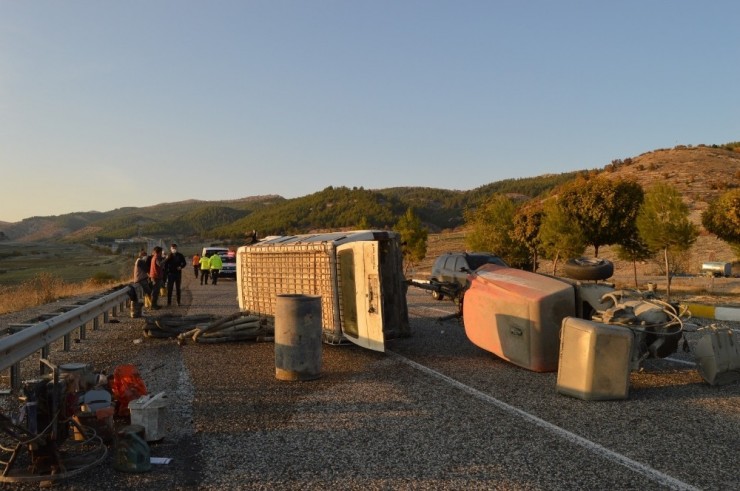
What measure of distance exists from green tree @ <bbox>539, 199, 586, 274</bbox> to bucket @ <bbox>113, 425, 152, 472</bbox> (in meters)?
30.3

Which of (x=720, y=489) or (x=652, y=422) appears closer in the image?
(x=720, y=489)

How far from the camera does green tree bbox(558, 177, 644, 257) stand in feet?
118

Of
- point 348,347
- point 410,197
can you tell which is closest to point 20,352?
point 348,347

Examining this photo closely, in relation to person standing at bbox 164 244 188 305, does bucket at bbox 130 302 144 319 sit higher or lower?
lower

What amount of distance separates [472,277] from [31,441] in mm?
7031

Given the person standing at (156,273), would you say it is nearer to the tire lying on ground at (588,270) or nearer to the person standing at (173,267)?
the person standing at (173,267)

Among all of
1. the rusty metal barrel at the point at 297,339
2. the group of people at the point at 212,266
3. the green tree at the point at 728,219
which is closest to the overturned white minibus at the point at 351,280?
the rusty metal barrel at the point at 297,339

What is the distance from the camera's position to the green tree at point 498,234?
3859 centimetres

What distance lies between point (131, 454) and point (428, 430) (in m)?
2.71

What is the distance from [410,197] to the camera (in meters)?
184

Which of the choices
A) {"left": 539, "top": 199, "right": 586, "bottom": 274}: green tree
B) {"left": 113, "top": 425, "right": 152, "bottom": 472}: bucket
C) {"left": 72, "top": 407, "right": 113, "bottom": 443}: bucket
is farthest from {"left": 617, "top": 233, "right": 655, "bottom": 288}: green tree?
{"left": 113, "top": 425, "right": 152, "bottom": 472}: bucket

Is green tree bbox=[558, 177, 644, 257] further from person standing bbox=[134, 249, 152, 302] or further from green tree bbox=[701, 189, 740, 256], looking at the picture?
person standing bbox=[134, 249, 152, 302]

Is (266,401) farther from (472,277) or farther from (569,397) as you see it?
(472,277)


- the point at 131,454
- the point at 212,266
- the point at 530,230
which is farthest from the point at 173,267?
the point at 530,230
